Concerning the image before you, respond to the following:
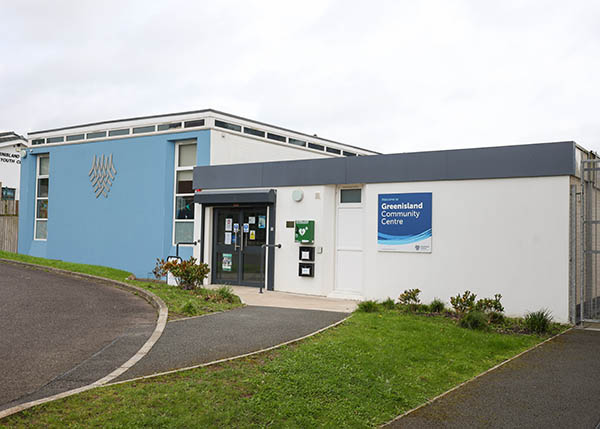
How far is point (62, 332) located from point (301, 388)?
4379 millimetres

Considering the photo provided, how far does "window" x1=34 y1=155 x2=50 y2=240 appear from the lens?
76.3 ft

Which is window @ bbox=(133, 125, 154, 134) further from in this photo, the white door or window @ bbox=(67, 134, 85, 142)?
the white door

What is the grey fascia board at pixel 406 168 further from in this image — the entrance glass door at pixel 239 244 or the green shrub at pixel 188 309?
the green shrub at pixel 188 309

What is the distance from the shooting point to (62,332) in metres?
8.30

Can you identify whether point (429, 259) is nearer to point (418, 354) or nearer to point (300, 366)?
point (418, 354)

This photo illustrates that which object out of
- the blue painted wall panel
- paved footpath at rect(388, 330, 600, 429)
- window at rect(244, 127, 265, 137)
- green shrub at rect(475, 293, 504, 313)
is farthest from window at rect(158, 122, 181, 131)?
paved footpath at rect(388, 330, 600, 429)

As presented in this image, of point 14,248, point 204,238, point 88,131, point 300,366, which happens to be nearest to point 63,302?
point 204,238

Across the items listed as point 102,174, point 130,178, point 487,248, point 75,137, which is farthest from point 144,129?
point 487,248

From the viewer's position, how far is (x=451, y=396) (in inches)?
234

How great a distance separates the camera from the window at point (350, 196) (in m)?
13.9

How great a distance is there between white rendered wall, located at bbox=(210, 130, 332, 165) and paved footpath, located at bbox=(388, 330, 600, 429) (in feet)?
40.3

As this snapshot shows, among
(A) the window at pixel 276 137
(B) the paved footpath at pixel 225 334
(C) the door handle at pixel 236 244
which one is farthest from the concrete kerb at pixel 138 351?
(A) the window at pixel 276 137

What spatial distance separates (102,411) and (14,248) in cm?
2178

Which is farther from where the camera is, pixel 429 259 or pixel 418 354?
pixel 429 259
